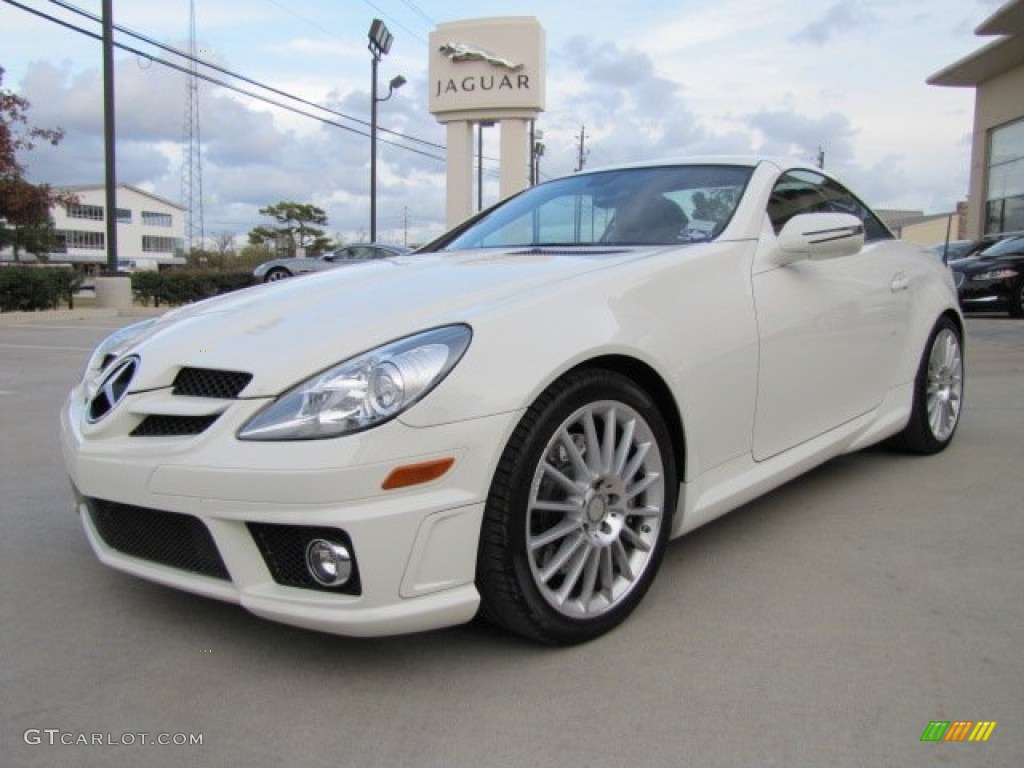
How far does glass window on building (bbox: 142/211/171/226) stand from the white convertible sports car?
113549mm

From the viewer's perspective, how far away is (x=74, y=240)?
9431 cm

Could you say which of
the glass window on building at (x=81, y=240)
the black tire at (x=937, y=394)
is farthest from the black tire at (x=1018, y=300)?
the glass window on building at (x=81, y=240)

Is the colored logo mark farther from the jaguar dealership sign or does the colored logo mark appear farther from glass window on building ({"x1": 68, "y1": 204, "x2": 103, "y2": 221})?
glass window on building ({"x1": 68, "y1": 204, "x2": 103, "y2": 221})

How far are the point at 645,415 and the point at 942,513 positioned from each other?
5.50 ft

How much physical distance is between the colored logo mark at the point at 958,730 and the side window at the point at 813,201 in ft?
5.85

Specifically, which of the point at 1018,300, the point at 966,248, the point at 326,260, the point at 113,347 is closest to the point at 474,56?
the point at 326,260

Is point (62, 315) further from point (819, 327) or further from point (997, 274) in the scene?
point (997, 274)

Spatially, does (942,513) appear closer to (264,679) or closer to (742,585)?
(742,585)

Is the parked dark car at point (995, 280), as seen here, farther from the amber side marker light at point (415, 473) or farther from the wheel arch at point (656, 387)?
the amber side marker light at point (415, 473)

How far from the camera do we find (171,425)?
214cm

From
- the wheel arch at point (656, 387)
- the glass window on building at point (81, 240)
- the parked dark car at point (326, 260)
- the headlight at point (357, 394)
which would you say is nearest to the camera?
the headlight at point (357, 394)

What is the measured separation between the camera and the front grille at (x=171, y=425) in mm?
2086

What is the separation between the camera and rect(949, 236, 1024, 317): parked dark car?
1340 cm

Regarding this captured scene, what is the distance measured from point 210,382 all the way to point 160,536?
41 cm
